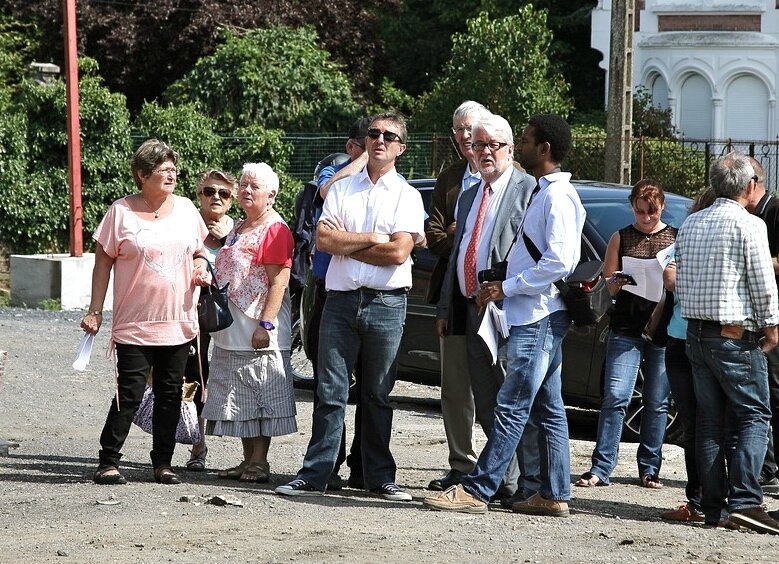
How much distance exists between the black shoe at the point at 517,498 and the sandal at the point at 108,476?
2.08m

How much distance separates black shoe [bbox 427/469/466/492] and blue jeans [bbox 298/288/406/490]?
37 cm

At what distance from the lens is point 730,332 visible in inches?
278

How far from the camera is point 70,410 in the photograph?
1098 centimetres

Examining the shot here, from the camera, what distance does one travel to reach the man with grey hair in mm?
7008

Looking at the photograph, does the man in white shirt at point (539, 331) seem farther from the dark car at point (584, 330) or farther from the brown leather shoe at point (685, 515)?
the dark car at point (584, 330)

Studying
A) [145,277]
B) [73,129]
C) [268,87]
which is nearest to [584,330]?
[145,277]

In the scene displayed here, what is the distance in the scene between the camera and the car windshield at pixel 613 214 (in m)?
9.78

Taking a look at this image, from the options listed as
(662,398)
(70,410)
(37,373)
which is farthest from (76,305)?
(662,398)

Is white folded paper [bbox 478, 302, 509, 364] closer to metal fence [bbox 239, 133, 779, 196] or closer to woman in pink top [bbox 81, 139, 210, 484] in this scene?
woman in pink top [bbox 81, 139, 210, 484]

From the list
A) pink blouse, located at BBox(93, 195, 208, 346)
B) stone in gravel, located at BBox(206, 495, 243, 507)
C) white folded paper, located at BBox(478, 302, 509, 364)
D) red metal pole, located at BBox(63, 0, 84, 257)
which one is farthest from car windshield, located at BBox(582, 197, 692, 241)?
red metal pole, located at BBox(63, 0, 84, 257)

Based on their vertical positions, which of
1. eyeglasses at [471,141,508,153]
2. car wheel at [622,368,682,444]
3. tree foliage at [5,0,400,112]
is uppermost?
tree foliage at [5,0,400,112]

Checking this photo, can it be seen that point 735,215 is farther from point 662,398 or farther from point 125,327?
point 125,327

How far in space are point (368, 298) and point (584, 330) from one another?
8.44 feet

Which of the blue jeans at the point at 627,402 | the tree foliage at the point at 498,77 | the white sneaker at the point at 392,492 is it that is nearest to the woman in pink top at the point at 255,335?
the white sneaker at the point at 392,492
